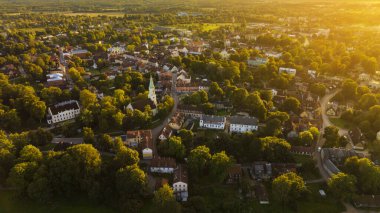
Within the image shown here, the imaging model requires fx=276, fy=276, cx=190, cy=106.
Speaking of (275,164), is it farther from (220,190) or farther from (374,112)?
(374,112)

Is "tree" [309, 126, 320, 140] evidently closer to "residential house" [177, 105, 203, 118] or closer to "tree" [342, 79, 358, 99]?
"residential house" [177, 105, 203, 118]

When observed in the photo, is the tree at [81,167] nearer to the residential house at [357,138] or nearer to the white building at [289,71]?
the residential house at [357,138]

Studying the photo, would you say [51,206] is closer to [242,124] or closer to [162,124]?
[162,124]

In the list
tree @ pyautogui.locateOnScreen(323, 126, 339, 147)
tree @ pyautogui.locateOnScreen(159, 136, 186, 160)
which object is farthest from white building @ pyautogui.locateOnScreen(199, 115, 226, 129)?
tree @ pyautogui.locateOnScreen(323, 126, 339, 147)

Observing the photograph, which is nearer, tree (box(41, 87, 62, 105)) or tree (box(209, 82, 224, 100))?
tree (box(41, 87, 62, 105))

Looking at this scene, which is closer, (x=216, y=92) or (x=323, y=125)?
(x=323, y=125)

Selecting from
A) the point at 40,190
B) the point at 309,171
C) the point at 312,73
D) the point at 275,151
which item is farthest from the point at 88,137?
the point at 312,73

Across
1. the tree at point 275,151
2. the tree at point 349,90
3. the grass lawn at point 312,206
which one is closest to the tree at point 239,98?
the tree at point 275,151

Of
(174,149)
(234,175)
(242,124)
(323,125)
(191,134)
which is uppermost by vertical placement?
(191,134)
